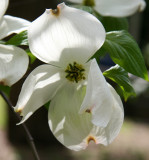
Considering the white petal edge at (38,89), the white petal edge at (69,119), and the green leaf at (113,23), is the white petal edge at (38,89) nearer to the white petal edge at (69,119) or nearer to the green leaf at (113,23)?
the white petal edge at (69,119)

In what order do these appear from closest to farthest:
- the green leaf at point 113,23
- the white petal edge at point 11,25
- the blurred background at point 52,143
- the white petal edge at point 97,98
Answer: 1. the white petal edge at point 97,98
2. the white petal edge at point 11,25
3. the green leaf at point 113,23
4. the blurred background at point 52,143

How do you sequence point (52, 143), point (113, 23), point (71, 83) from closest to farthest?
1. point (71, 83)
2. point (113, 23)
3. point (52, 143)

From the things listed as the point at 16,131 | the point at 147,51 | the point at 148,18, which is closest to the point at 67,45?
the point at 16,131

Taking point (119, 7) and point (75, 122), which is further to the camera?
point (119, 7)

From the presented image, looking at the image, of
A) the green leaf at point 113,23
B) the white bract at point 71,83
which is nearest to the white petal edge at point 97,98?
the white bract at point 71,83

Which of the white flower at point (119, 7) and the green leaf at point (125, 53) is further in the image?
the white flower at point (119, 7)

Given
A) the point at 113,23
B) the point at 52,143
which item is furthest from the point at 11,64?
the point at 52,143

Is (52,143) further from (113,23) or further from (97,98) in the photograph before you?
(97,98)
